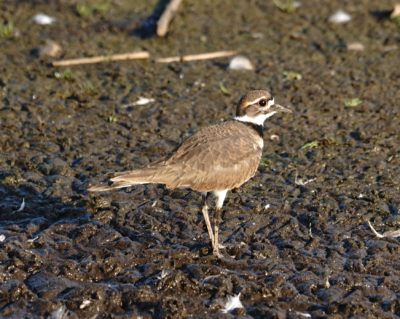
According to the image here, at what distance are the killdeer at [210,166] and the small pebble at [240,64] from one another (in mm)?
2939

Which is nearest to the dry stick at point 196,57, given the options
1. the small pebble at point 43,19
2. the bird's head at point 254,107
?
the small pebble at point 43,19

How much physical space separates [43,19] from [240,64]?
2.72 meters

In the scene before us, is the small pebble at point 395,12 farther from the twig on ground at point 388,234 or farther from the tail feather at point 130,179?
the tail feather at point 130,179

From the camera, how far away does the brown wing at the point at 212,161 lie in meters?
6.17

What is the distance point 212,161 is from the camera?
622cm

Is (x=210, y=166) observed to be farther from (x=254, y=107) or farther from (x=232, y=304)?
(x=232, y=304)

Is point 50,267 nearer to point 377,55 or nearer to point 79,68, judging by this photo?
point 79,68

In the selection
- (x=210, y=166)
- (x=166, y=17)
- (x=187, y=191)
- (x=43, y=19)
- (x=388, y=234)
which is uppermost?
(x=210, y=166)

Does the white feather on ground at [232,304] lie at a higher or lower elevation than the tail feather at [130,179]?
lower

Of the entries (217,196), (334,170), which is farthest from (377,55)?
(217,196)

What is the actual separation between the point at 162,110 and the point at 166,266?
2.88 metres

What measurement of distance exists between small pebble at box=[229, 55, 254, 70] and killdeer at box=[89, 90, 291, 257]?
294cm

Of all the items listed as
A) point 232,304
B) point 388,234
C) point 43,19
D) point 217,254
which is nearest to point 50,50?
point 43,19

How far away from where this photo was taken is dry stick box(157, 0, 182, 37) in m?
10.1
